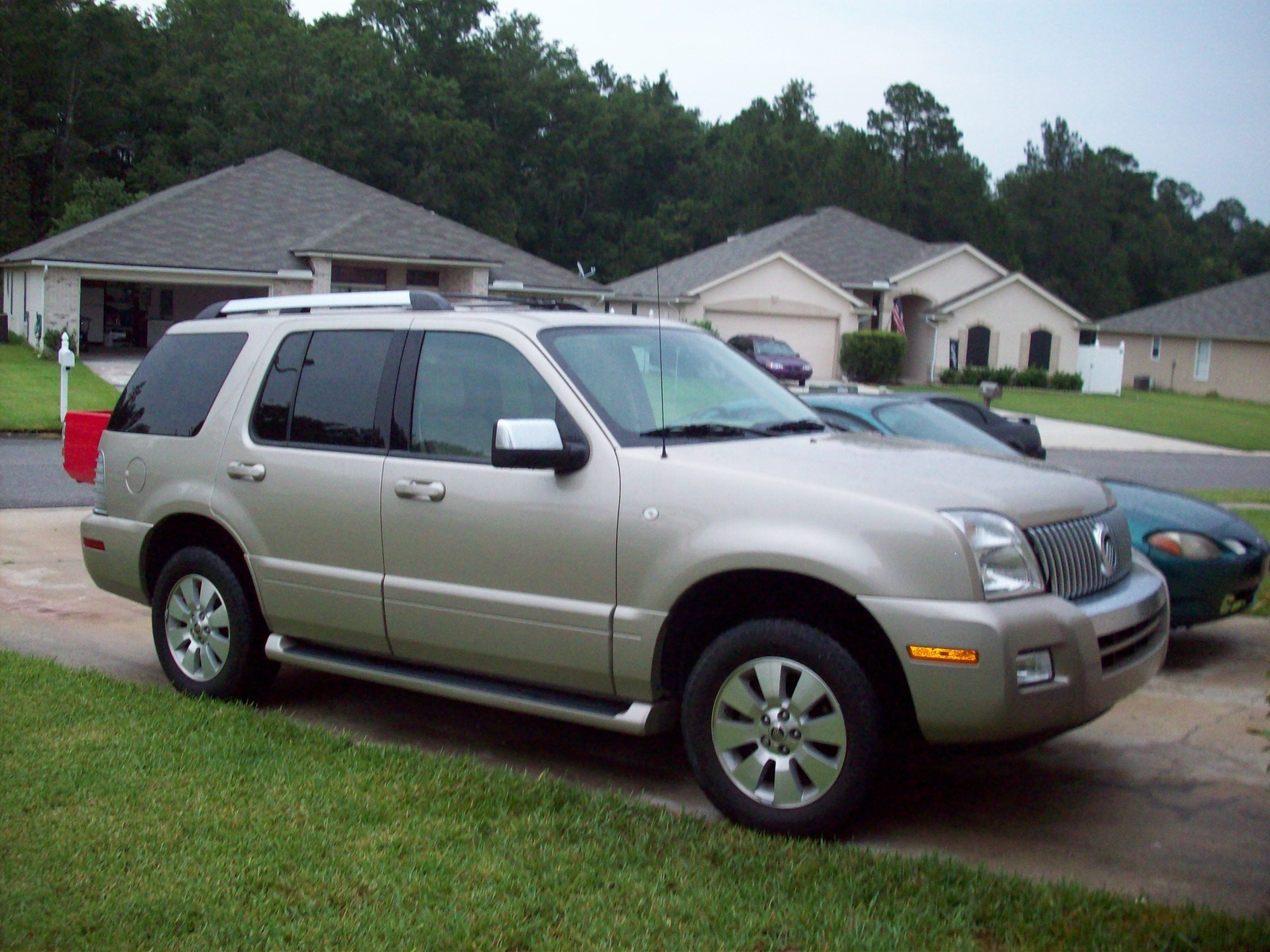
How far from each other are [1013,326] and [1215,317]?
10.1 meters

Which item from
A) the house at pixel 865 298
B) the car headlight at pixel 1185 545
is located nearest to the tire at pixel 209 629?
the car headlight at pixel 1185 545

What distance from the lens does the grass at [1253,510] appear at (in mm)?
8711

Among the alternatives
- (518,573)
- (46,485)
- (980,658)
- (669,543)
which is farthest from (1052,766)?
(46,485)

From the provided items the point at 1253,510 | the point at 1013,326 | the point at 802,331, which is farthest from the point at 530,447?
the point at 1013,326

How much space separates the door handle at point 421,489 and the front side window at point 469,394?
142 millimetres

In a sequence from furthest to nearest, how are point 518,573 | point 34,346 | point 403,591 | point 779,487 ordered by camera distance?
point 34,346 → point 403,591 → point 518,573 → point 779,487

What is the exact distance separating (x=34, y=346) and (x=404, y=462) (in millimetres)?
34189

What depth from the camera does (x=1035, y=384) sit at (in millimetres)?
48938

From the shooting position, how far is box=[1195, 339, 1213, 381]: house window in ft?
176

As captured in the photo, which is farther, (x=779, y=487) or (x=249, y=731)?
(x=249, y=731)

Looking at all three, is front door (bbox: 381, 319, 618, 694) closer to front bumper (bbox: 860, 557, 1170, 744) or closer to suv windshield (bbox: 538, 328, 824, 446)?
suv windshield (bbox: 538, 328, 824, 446)

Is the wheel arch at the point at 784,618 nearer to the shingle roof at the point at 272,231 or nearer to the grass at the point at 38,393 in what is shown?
the grass at the point at 38,393

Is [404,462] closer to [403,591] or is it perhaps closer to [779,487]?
[403,591]

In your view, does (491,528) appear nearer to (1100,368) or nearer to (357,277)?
(357,277)
